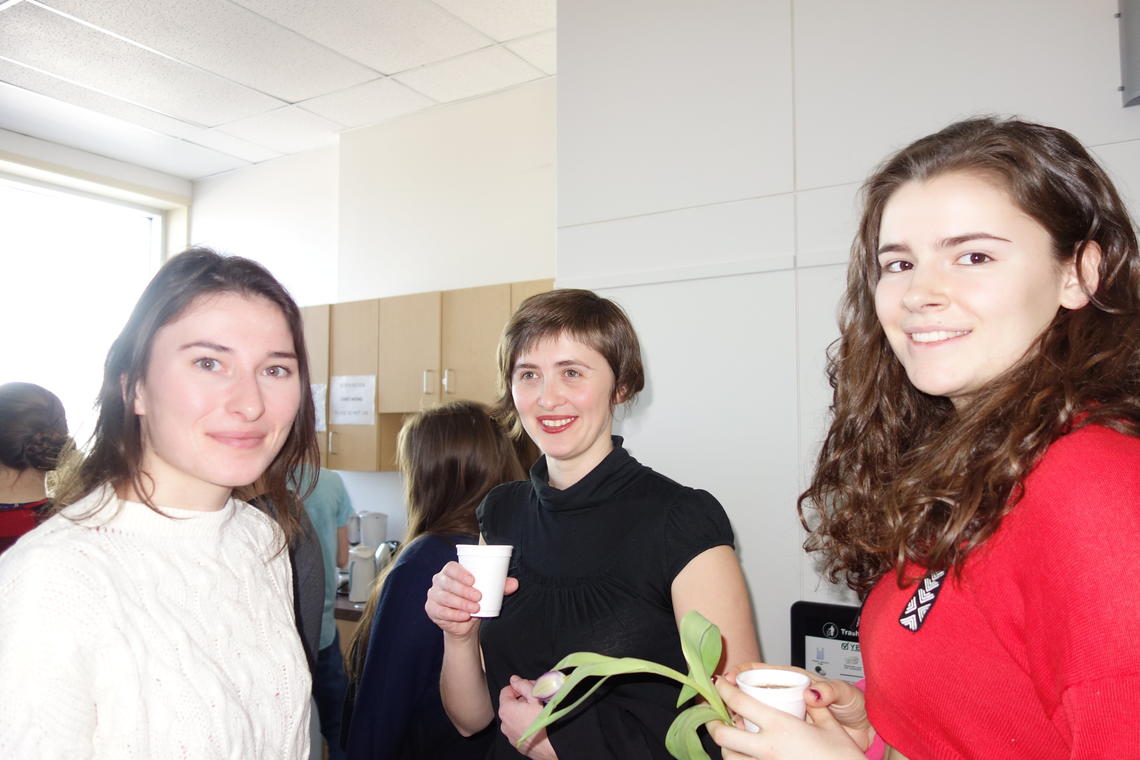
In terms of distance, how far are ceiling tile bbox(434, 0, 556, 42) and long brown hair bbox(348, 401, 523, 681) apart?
2.18m

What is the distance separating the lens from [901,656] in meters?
0.82

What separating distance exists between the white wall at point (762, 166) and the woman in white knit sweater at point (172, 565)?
1.37 m

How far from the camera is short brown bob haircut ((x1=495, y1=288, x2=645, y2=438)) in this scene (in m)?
1.45

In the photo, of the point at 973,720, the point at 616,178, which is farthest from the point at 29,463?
the point at 973,720

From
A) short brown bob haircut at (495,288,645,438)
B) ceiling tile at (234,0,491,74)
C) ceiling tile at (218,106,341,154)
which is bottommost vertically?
short brown bob haircut at (495,288,645,438)

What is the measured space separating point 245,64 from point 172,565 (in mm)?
3555

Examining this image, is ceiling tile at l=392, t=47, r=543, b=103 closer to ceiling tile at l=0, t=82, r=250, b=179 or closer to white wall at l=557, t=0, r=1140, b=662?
white wall at l=557, t=0, r=1140, b=662

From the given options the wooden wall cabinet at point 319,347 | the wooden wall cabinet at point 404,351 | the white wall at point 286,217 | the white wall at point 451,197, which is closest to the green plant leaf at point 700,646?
the wooden wall cabinet at point 404,351

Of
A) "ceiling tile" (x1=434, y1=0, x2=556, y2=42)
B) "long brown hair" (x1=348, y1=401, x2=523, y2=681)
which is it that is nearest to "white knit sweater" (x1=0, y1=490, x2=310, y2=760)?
"long brown hair" (x1=348, y1=401, x2=523, y2=681)

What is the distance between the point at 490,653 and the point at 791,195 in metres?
1.49

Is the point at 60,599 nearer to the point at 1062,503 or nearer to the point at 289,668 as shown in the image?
the point at 289,668

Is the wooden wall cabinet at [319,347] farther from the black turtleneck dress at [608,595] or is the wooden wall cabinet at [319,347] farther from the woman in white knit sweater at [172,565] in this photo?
the woman in white knit sweater at [172,565]

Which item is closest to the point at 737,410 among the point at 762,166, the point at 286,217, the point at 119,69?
the point at 762,166

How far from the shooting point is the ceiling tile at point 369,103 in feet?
13.6
